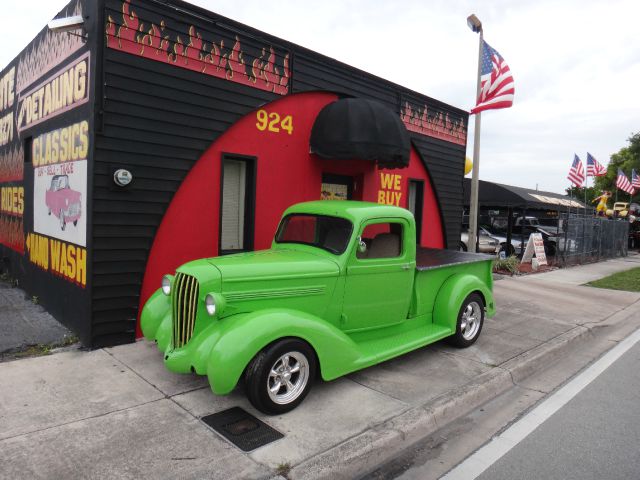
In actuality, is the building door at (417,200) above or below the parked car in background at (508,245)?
above

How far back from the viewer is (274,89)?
22.2ft

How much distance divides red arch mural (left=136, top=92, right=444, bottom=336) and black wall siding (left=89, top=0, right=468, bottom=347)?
0.21 meters

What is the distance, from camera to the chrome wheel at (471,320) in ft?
18.9

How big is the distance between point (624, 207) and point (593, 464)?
99.8 ft

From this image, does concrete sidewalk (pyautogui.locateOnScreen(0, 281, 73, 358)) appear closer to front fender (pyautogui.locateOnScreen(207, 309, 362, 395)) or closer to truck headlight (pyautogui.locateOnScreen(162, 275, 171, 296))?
truck headlight (pyautogui.locateOnScreen(162, 275, 171, 296))

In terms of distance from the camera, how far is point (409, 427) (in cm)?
355

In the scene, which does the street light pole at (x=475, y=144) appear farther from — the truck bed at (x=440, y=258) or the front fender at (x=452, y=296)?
the front fender at (x=452, y=296)

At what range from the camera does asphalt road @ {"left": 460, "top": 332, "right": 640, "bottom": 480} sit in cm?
314

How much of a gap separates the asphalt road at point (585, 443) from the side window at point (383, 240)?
82.2 inches

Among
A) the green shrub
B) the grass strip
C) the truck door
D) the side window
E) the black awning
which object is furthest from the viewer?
the green shrub

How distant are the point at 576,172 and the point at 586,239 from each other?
196 inches

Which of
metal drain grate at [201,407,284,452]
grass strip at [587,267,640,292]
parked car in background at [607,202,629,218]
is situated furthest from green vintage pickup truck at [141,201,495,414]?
parked car in background at [607,202,629,218]

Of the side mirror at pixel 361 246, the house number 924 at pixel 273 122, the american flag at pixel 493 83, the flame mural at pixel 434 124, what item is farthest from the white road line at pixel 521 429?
the flame mural at pixel 434 124

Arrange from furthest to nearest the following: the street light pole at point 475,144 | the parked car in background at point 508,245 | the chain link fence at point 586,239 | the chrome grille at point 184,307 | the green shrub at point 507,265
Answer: the parked car in background at point 508,245, the chain link fence at point 586,239, the green shrub at point 507,265, the street light pole at point 475,144, the chrome grille at point 184,307
